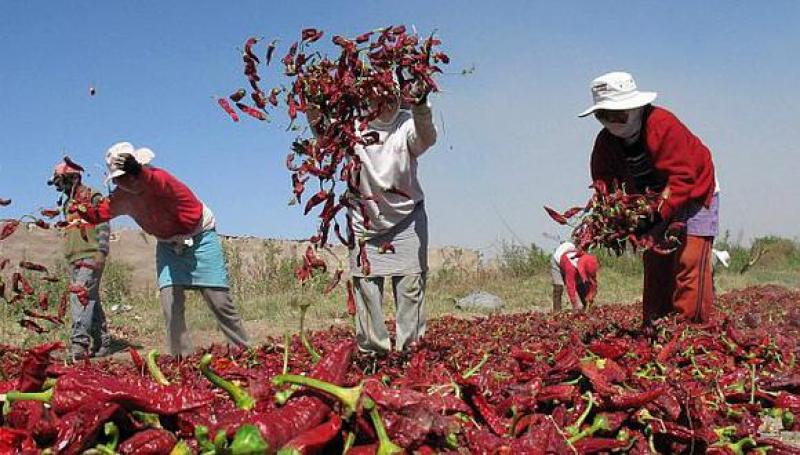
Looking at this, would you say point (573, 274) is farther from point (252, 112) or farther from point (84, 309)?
point (252, 112)

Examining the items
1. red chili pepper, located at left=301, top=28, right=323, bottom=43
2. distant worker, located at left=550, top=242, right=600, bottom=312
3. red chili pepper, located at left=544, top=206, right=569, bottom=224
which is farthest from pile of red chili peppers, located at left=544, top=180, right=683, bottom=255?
distant worker, located at left=550, top=242, right=600, bottom=312

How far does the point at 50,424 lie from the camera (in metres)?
1.80

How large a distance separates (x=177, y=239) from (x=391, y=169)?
87.7 inches

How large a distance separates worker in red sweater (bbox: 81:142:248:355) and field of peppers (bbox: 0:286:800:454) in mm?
2606

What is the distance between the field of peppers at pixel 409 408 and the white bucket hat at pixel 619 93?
1.59 m

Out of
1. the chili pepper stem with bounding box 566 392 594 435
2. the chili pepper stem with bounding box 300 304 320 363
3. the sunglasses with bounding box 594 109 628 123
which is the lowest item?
the chili pepper stem with bounding box 566 392 594 435

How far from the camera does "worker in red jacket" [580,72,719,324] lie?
503 centimetres

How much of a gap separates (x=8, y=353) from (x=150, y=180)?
1505mm

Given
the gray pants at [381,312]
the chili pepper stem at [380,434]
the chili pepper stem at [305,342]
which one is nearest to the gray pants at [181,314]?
the gray pants at [381,312]

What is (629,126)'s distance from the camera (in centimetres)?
519

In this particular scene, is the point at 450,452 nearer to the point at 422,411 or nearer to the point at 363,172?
the point at 422,411

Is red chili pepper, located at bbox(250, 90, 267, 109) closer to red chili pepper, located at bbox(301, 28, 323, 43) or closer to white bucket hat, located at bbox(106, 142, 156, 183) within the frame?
red chili pepper, located at bbox(301, 28, 323, 43)

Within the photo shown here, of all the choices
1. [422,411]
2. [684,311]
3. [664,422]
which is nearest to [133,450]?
[422,411]

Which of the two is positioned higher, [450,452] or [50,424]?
[50,424]
